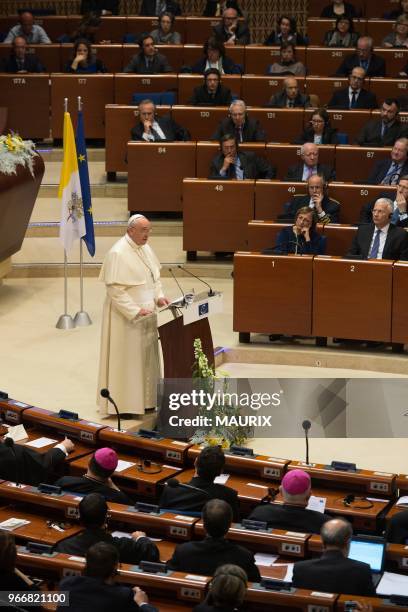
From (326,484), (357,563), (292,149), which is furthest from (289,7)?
(357,563)

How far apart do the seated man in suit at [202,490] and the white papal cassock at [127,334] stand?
7.01 ft

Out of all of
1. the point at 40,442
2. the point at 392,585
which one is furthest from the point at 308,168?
the point at 392,585

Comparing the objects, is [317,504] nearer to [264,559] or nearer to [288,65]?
[264,559]

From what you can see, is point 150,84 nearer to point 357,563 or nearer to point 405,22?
point 405,22

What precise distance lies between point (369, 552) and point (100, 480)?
4.28 ft

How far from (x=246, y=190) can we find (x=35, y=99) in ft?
10.0

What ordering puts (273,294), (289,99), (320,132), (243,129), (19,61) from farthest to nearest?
(19,61) < (289,99) < (243,129) < (320,132) < (273,294)

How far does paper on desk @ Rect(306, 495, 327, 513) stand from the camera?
5334 mm

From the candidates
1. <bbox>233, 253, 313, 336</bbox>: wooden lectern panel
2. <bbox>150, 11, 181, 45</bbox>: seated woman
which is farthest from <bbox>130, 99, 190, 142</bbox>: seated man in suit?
<bbox>233, 253, 313, 336</bbox>: wooden lectern panel

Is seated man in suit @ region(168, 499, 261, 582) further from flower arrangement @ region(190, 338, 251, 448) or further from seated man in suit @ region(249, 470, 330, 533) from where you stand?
flower arrangement @ region(190, 338, 251, 448)

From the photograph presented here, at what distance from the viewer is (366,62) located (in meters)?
12.2

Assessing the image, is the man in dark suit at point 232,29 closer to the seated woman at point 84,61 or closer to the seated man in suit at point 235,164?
the seated woman at point 84,61

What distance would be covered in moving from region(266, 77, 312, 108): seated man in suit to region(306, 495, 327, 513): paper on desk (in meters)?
6.50

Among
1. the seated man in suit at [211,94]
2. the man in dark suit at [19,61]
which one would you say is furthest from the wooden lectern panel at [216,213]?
the man in dark suit at [19,61]
